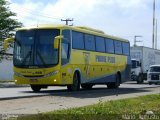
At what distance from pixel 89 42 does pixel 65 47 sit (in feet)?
12.9

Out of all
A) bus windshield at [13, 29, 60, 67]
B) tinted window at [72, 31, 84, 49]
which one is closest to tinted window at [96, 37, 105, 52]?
tinted window at [72, 31, 84, 49]

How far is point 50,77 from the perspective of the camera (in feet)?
84.6

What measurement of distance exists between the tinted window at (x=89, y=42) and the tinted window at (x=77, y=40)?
0.73 m

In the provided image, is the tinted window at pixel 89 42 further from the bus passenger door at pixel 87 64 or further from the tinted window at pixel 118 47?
the tinted window at pixel 118 47

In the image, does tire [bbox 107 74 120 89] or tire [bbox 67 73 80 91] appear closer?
tire [bbox 67 73 80 91]

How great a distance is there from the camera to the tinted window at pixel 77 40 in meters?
27.9

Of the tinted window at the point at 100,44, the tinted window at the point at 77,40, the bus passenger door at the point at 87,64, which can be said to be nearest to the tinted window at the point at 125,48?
the tinted window at the point at 100,44

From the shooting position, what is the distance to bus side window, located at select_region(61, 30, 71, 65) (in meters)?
26.3

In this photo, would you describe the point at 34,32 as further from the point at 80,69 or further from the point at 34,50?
the point at 80,69

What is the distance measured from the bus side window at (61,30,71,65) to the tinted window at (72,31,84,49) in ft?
2.33

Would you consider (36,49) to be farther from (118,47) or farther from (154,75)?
(154,75)

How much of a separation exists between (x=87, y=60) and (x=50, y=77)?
14.9 ft

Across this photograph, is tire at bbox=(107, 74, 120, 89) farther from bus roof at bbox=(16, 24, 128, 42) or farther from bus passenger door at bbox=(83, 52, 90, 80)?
bus passenger door at bbox=(83, 52, 90, 80)

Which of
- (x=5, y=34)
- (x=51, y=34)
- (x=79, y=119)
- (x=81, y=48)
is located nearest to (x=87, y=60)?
(x=81, y=48)
